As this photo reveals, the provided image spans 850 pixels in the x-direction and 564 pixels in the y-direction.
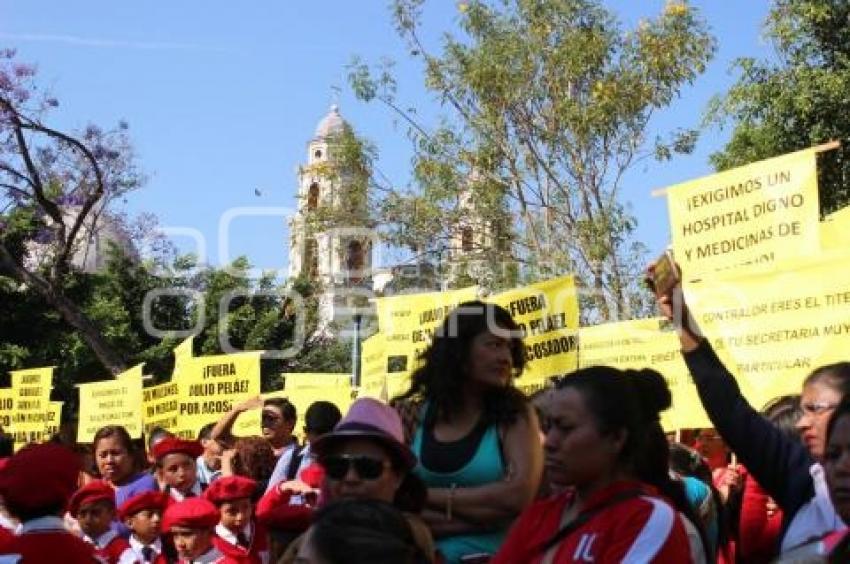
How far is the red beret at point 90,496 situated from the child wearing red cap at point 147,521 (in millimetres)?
120

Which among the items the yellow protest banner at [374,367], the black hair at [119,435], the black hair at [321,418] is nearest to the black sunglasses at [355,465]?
the black hair at [321,418]

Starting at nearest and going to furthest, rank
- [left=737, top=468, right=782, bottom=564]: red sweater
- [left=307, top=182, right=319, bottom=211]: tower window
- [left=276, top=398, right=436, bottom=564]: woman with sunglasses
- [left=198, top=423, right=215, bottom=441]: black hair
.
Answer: [left=276, top=398, right=436, bottom=564]: woman with sunglasses
[left=737, top=468, right=782, bottom=564]: red sweater
[left=198, top=423, right=215, bottom=441]: black hair
[left=307, top=182, right=319, bottom=211]: tower window

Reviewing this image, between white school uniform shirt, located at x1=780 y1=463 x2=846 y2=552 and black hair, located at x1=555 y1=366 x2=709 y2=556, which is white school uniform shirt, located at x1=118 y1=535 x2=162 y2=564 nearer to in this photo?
black hair, located at x1=555 y1=366 x2=709 y2=556

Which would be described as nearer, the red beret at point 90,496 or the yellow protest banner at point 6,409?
the red beret at point 90,496

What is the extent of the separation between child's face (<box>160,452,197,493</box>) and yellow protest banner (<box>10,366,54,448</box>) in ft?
23.7

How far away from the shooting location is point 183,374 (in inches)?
482

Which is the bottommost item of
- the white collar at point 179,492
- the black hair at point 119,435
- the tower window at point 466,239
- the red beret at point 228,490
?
the white collar at point 179,492

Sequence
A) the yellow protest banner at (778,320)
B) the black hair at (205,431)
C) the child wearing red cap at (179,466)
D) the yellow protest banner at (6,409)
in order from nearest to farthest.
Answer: the yellow protest banner at (778,320), the child wearing red cap at (179,466), the black hair at (205,431), the yellow protest banner at (6,409)

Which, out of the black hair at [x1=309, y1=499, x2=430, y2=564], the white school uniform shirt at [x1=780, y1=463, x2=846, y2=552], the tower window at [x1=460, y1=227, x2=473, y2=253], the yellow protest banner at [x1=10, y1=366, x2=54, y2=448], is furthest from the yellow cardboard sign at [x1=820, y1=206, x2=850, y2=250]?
the tower window at [x1=460, y1=227, x2=473, y2=253]

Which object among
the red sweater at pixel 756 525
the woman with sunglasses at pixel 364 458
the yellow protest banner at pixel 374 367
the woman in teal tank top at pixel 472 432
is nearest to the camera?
the woman with sunglasses at pixel 364 458

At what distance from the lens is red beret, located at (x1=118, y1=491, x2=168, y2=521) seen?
6.55 m

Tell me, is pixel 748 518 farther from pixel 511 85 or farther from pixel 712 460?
pixel 511 85

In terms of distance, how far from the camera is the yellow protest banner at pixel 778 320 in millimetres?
6129

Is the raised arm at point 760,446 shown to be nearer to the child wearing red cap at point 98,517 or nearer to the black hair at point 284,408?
the child wearing red cap at point 98,517
